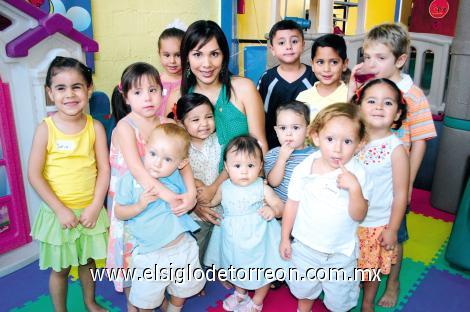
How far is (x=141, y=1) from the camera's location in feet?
11.8

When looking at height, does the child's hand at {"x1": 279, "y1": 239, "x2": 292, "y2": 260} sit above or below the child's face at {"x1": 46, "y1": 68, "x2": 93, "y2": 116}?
below

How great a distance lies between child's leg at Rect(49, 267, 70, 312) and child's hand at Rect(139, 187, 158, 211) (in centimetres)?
57

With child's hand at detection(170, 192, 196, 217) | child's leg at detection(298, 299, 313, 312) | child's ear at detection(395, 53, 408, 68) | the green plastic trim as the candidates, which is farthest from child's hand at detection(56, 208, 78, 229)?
the green plastic trim

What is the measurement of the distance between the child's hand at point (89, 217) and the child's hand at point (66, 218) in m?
0.05

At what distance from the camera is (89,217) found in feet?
6.13

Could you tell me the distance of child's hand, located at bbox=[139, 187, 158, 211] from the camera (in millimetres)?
1685

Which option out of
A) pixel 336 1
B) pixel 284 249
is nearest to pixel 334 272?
pixel 284 249

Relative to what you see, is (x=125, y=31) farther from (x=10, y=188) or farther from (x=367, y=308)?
(x=367, y=308)

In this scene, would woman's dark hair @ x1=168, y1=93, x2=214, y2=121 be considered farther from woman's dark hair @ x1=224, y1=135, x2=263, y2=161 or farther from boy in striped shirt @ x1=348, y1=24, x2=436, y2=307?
boy in striped shirt @ x1=348, y1=24, x2=436, y2=307

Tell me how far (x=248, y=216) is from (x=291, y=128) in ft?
1.55

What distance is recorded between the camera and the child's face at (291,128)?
1939mm

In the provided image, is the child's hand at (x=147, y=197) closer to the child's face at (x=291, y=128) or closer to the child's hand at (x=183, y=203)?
the child's hand at (x=183, y=203)

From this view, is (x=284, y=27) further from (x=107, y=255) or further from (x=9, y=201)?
(x=9, y=201)

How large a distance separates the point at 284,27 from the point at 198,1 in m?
2.09
